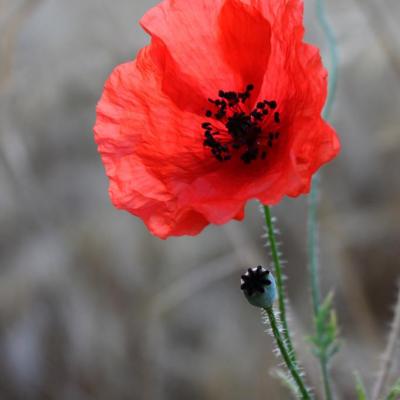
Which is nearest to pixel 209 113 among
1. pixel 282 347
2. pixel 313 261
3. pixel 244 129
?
pixel 244 129

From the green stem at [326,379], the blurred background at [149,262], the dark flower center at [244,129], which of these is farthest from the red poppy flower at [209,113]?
the blurred background at [149,262]

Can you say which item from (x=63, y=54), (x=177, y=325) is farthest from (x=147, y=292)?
(x=63, y=54)

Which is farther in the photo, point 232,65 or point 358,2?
point 358,2

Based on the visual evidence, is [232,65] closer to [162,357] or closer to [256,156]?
[256,156]

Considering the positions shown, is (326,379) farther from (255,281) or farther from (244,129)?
(244,129)

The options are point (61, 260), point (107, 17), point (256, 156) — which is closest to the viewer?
point (256, 156)

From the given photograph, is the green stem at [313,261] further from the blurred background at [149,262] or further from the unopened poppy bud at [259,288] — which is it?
the blurred background at [149,262]

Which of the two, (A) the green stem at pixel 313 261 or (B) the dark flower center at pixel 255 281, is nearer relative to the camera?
(B) the dark flower center at pixel 255 281

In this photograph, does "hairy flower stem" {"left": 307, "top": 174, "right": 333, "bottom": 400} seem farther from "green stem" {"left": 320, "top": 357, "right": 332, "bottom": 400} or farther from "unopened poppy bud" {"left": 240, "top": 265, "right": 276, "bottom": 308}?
"unopened poppy bud" {"left": 240, "top": 265, "right": 276, "bottom": 308}
